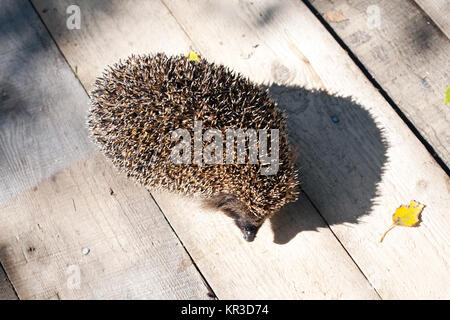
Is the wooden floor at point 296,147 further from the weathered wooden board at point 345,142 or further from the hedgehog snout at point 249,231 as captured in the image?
the hedgehog snout at point 249,231

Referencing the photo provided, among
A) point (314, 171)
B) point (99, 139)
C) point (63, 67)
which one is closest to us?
point (99, 139)

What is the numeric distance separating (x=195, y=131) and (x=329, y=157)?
1.22 metres

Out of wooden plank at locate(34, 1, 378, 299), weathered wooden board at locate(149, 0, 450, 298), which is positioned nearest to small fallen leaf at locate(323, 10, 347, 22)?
weathered wooden board at locate(149, 0, 450, 298)

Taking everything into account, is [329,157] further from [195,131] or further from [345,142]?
[195,131]

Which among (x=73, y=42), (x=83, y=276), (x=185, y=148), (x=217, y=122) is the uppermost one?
(x=217, y=122)

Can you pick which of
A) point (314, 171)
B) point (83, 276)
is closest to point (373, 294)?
point (314, 171)

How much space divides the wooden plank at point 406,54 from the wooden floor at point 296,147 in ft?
0.03

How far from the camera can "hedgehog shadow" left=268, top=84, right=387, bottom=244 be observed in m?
3.09

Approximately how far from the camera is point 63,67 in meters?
3.44

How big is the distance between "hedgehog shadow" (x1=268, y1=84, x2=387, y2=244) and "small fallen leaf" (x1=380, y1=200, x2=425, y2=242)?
0.62 feet

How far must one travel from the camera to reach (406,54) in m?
3.35

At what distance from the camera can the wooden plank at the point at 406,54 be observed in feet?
10.6

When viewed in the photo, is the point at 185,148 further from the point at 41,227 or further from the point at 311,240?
the point at 41,227
